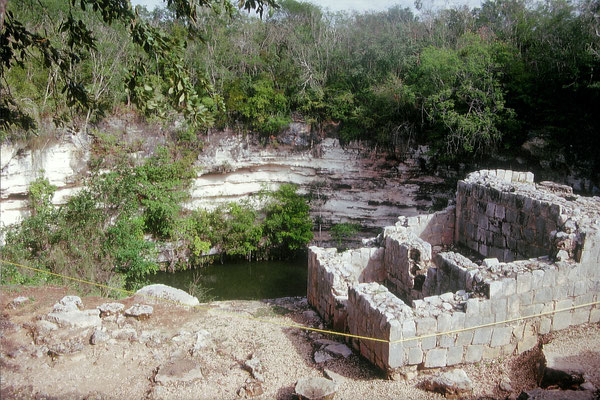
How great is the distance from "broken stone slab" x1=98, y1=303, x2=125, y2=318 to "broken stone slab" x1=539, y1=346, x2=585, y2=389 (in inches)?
255

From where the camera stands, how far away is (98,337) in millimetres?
6594

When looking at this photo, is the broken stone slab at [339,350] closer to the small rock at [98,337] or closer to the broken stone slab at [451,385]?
the broken stone slab at [451,385]

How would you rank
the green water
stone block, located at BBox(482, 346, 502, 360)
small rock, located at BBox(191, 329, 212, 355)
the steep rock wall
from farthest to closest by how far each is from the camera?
the steep rock wall
the green water
small rock, located at BBox(191, 329, 212, 355)
stone block, located at BBox(482, 346, 502, 360)

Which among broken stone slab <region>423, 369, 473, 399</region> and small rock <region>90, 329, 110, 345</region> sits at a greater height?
small rock <region>90, 329, 110, 345</region>

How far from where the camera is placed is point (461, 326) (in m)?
6.23

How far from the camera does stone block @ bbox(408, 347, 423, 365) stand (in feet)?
19.6

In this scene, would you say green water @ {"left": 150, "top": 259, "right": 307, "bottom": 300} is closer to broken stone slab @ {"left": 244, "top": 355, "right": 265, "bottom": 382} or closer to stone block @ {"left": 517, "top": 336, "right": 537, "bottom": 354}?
broken stone slab @ {"left": 244, "top": 355, "right": 265, "bottom": 382}

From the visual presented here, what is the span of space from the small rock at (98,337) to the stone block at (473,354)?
5285 mm

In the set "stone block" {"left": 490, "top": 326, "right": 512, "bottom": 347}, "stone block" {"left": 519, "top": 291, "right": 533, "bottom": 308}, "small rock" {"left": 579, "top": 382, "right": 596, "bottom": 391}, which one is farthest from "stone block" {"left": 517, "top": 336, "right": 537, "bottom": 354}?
"small rock" {"left": 579, "top": 382, "right": 596, "bottom": 391}

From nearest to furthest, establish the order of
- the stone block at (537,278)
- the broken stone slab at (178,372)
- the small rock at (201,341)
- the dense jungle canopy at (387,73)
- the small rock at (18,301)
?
1. the broken stone slab at (178,372)
2. the small rock at (201,341)
3. the stone block at (537,278)
4. the small rock at (18,301)
5. the dense jungle canopy at (387,73)

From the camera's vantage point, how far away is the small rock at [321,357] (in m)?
6.54

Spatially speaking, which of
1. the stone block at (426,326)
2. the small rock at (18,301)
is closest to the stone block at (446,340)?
the stone block at (426,326)

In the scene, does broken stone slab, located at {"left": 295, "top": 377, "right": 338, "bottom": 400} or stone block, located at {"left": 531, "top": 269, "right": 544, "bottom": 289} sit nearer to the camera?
broken stone slab, located at {"left": 295, "top": 377, "right": 338, "bottom": 400}

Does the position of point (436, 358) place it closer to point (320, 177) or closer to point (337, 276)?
point (337, 276)
